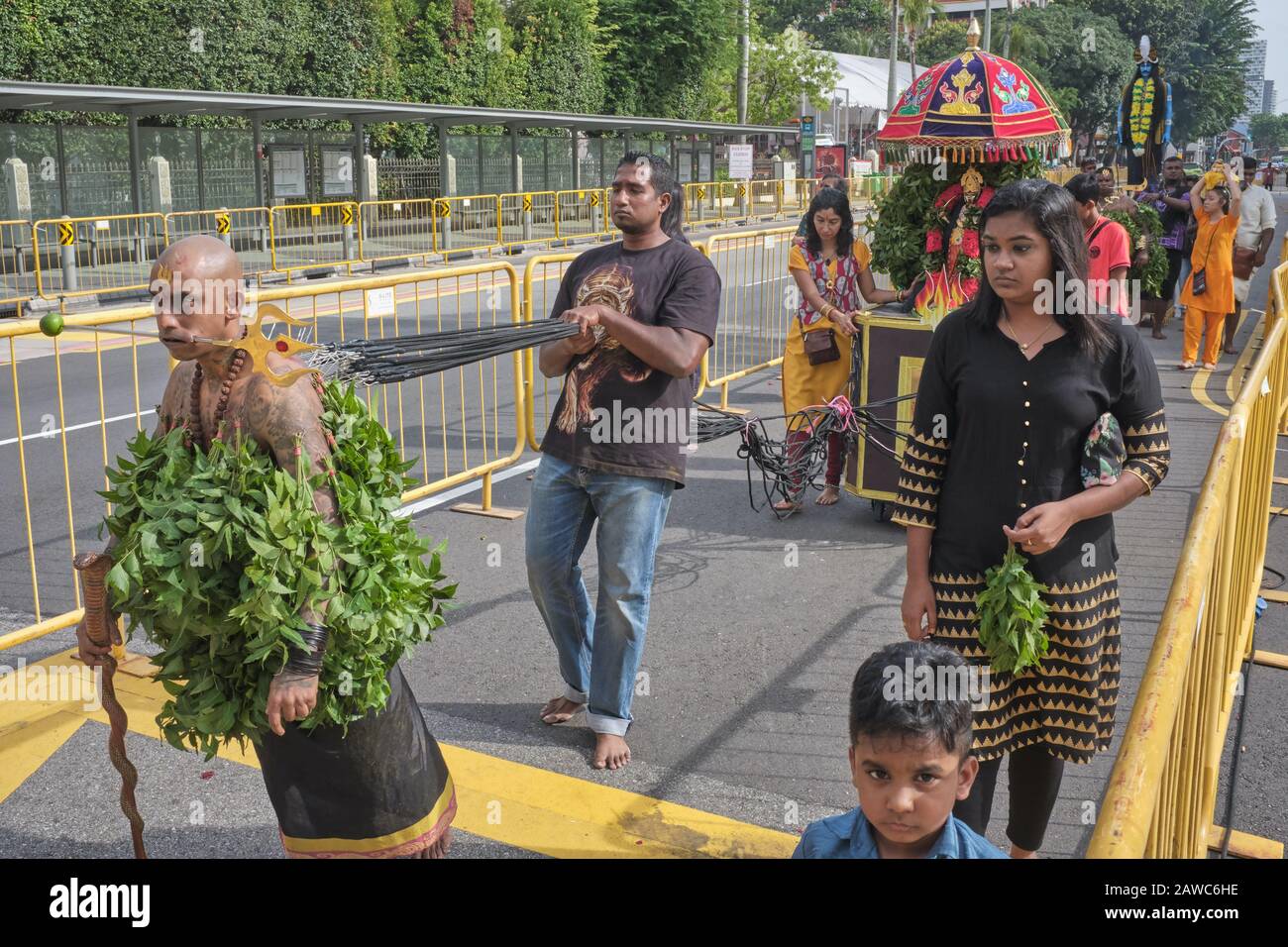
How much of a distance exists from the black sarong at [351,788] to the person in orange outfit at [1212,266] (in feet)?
36.4

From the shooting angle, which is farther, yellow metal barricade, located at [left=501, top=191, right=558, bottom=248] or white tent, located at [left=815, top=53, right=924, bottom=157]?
white tent, located at [left=815, top=53, right=924, bottom=157]

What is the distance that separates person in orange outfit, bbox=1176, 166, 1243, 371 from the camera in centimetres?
1205

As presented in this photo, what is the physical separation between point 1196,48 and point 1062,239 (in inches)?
4036

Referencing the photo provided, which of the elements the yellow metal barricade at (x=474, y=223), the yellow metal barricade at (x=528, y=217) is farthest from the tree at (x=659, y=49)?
the yellow metal barricade at (x=474, y=223)

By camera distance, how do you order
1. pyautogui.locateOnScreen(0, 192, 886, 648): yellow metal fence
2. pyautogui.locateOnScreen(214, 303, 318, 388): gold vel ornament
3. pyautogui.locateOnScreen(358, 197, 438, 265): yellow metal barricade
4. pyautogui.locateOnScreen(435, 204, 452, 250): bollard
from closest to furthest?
pyautogui.locateOnScreen(214, 303, 318, 388): gold vel ornament
pyautogui.locateOnScreen(0, 192, 886, 648): yellow metal fence
pyautogui.locateOnScreen(358, 197, 438, 265): yellow metal barricade
pyautogui.locateOnScreen(435, 204, 452, 250): bollard

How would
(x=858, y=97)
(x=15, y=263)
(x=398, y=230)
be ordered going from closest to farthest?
(x=15, y=263) → (x=398, y=230) → (x=858, y=97)

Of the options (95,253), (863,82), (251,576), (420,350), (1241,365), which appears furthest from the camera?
(863,82)

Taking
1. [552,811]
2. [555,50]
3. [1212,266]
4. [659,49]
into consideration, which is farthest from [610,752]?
[659,49]

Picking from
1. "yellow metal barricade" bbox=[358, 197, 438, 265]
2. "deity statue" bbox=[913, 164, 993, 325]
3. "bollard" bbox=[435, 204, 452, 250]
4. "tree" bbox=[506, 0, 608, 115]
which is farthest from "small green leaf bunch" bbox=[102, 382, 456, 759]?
"tree" bbox=[506, 0, 608, 115]

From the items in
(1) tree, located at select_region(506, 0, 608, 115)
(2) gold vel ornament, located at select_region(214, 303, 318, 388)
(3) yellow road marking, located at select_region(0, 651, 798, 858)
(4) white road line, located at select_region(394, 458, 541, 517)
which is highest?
(1) tree, located at select_region(506, 0, 608, 115)

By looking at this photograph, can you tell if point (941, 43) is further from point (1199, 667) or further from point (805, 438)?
point (1199, 667)

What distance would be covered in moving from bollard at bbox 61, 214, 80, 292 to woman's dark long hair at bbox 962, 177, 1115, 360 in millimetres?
16599

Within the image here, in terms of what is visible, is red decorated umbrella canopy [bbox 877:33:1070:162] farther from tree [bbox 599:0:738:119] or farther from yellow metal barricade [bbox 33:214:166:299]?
tree [bbox 599:0:738:119]

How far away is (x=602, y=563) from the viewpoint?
4.38 m
